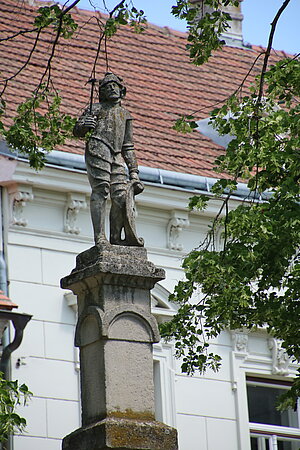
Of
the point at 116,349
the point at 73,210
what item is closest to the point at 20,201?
the point at 73,210

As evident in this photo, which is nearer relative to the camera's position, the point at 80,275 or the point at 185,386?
the point at 80,275

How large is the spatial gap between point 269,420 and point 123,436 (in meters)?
7.66

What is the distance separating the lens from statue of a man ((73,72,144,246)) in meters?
12.7

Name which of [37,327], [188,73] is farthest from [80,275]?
[188,73]

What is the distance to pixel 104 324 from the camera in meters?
12.1

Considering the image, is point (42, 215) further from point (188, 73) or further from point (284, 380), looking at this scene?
point (188, 73)

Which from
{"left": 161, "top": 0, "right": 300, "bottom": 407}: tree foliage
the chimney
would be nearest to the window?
{"left": 161, "top": 0, "right": 300, "bottom": 407}: tree foliage

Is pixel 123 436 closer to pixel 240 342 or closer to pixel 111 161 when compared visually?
pixel 111 161

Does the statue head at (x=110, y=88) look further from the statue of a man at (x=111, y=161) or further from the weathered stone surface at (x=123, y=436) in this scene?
the weathered stone surface at (x=123, y=436)

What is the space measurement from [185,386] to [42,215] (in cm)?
277

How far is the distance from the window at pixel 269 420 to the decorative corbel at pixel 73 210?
10.3 feet

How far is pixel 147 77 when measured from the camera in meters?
22.1

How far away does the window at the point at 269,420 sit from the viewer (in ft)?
62.0

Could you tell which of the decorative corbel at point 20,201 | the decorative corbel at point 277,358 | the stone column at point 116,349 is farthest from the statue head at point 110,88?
the decorative corbel at point 277,358
